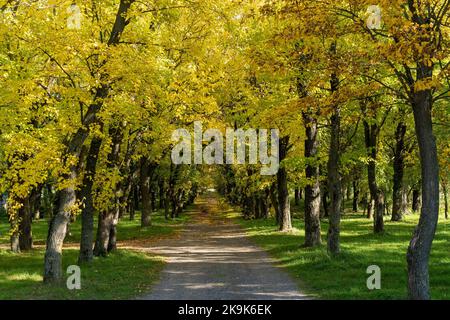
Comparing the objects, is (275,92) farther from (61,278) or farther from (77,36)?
(61,278)

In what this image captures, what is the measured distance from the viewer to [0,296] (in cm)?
1288

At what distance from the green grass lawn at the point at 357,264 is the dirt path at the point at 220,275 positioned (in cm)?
72

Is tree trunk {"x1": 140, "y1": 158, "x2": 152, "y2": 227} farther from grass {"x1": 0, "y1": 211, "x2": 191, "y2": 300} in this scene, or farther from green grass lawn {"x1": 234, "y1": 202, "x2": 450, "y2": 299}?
green grass lawn {"x1": 234, "y1": 202, "x2": 450, "y2": 299}

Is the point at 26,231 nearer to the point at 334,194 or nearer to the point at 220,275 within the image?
the point at 220,275

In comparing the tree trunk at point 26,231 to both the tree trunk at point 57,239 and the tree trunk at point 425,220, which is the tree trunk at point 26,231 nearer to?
the tree trunk at point 57,239

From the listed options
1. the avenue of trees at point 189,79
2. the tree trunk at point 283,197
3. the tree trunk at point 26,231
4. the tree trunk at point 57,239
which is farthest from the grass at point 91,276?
the tree trunk at point 283,197

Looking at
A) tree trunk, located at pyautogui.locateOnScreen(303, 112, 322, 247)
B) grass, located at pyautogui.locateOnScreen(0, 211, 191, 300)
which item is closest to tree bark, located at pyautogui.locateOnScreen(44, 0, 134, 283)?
grass, located at pyautogui.locateOnScreen(0, 211, 191, 300)

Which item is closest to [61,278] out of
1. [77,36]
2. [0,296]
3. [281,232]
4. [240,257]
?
[0,296]

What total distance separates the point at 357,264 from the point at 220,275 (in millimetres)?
4940

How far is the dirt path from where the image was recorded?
13.1 metres

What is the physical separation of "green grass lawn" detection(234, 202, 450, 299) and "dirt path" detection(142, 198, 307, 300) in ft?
2.35

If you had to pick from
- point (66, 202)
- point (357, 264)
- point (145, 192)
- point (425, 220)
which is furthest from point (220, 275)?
point (145, 192)

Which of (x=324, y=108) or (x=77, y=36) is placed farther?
(x=77, y=36)
